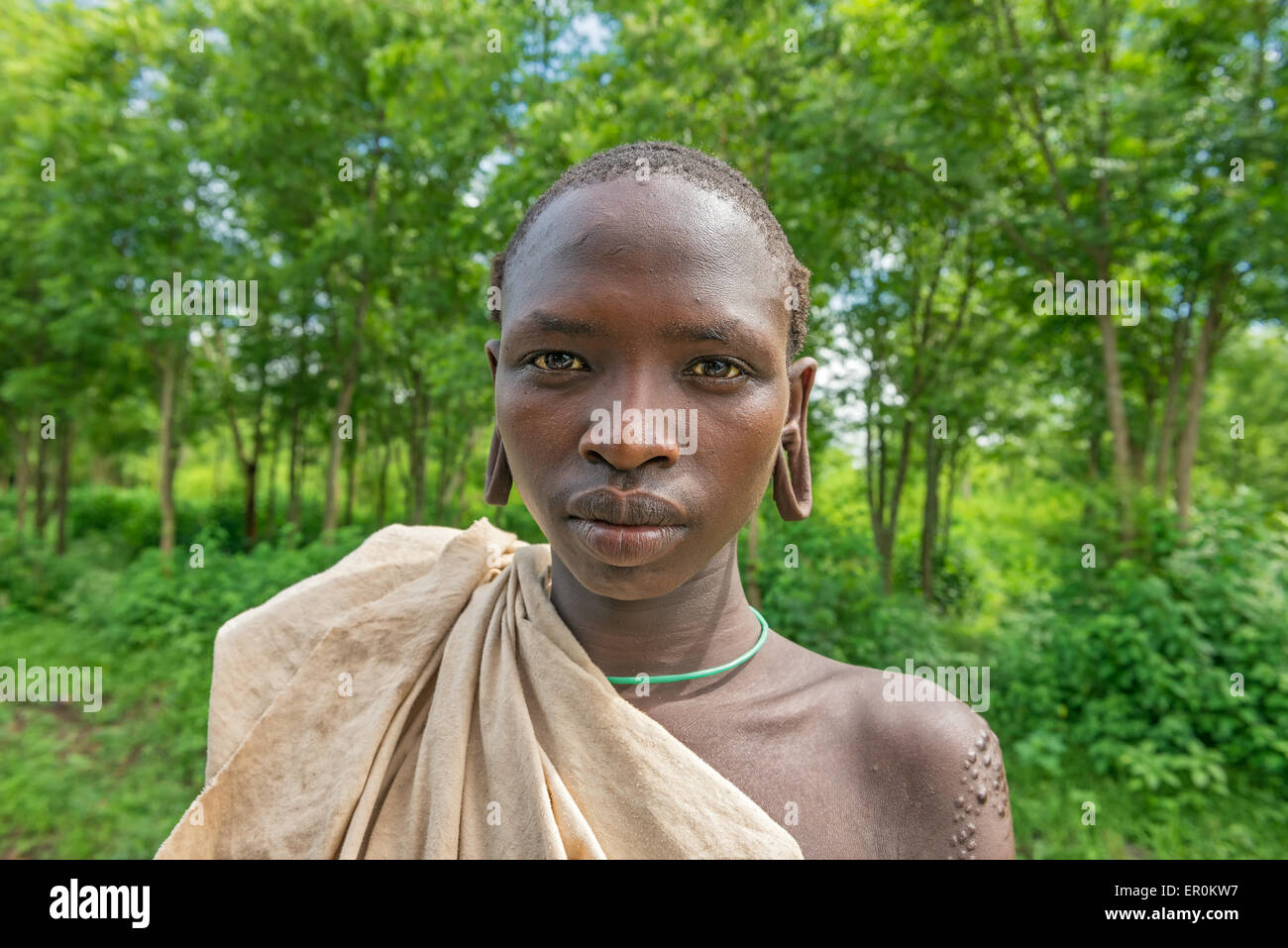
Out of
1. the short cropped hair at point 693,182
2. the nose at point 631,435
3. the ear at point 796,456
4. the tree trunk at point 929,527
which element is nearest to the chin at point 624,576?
the nose at point 631,435

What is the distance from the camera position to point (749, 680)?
4.54 feet

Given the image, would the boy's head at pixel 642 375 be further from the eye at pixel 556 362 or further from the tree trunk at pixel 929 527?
the tree trunk at pixel 929 527

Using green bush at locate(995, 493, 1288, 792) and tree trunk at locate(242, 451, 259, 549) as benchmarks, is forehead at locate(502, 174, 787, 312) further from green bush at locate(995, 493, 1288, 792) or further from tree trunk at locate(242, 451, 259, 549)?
tree trunk at locate(242, 451, 259, 549)

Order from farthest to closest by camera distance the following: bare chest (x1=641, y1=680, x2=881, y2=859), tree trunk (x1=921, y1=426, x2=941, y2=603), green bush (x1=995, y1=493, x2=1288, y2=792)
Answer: tree trunk (x1=921, y1=426, x2=941, y2=603)
green bush (x1=995, y1=493, x2=1288, y2=792)
bare chest (x1=641, y1=680, x2=881, y2=859)

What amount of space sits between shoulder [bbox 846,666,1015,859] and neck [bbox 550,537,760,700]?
11.7 inches

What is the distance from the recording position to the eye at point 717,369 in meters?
1.14

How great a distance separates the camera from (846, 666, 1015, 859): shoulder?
1.26m

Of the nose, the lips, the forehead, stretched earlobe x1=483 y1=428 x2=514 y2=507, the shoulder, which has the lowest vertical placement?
the shoulder

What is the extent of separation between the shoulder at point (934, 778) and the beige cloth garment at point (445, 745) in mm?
261

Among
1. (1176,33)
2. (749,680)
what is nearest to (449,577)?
(749,680)

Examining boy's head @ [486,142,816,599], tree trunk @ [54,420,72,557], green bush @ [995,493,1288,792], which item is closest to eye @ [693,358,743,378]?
boy's head @ [486,142,816,599]

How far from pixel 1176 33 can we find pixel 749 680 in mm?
6857

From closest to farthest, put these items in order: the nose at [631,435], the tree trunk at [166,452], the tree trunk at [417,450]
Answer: the nose at [631,435] < the tree trunk at [417,450] < the tree trunk at [166,452]
